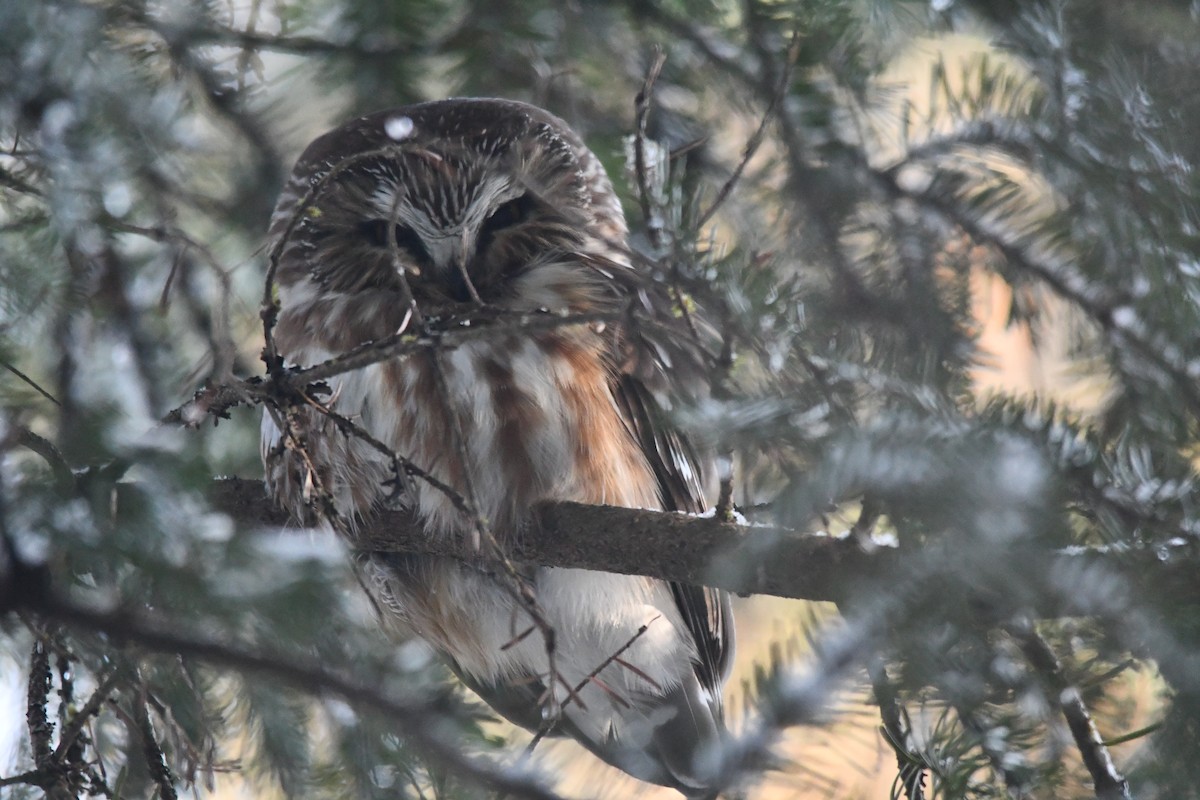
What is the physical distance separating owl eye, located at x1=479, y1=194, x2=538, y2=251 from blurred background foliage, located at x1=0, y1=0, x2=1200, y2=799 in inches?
14.2

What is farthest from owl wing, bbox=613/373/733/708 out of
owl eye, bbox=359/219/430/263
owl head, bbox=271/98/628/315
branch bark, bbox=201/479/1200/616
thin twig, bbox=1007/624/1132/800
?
thin twig, bbox=1007/624/1132/800

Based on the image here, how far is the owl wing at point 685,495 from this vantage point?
294cm

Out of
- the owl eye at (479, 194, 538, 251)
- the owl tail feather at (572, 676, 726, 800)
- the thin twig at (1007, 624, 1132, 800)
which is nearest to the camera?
the thin twig at (1007, 624, 1132, 800)

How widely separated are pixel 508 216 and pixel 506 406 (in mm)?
571

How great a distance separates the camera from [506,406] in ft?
9.12

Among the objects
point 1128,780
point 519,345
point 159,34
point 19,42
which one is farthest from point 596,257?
point 1128,780

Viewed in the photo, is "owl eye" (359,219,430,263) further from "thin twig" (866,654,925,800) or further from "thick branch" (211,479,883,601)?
"thin twig" (866,654,925,800)

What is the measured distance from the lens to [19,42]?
203 cm

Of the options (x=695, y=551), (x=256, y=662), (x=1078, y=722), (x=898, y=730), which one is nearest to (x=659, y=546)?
(x=695, y=551)

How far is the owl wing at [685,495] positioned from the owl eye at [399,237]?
0.58 meters

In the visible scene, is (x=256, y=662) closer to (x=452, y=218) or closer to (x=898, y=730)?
(x=898, y=730)

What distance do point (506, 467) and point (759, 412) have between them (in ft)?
4.61

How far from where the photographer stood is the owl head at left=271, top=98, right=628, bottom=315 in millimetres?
2900

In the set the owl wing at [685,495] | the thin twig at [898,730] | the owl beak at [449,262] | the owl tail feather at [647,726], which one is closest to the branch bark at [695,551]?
the thin twig at [898,730]
